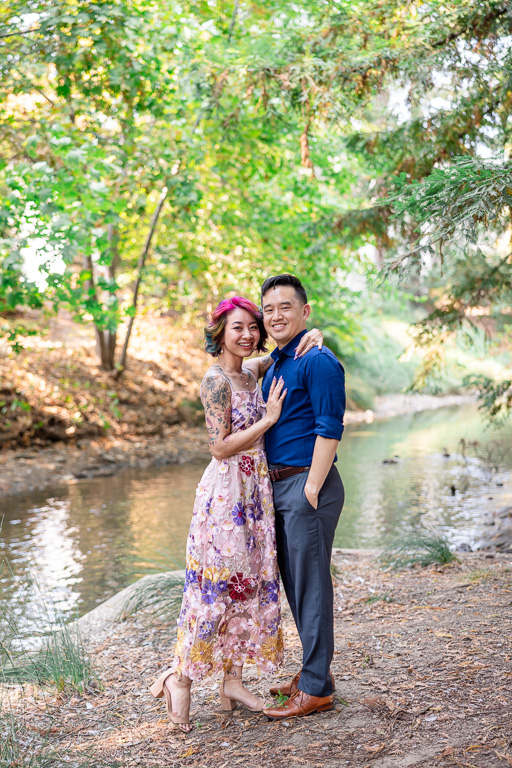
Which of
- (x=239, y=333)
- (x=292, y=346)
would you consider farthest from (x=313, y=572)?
(x=239, y=333)

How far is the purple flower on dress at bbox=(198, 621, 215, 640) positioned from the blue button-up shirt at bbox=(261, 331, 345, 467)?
2.68 ft

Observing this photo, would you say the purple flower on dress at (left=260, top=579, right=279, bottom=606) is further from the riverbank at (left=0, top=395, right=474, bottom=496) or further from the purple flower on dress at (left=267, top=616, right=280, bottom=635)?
the riverbank at (left=0, top=395, right=474, bottom=496)

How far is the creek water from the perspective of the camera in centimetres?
638

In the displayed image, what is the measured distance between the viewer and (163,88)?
28.2ft

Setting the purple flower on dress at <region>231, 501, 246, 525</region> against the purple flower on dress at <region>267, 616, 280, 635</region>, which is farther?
the purple flower on dress at <region>267, 616, 280, 635</region>

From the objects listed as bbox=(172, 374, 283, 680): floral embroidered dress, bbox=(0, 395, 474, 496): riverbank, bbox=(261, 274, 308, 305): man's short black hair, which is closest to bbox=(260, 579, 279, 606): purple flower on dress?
bbox=(172, 374, 283, 680): floral embroidered dress

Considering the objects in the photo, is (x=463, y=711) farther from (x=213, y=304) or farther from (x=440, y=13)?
(x=213, y=304)

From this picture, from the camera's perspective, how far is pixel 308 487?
10.2 ft

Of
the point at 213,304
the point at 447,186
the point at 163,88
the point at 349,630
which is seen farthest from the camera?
the point at 213,304

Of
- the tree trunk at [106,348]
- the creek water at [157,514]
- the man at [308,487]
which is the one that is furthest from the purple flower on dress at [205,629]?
the tree trunk at [106,348]

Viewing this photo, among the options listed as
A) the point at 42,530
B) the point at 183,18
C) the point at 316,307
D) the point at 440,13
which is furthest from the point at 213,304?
the point at 440,13

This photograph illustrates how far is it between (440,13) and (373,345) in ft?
56.3

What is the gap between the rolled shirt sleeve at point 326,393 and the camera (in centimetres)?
311

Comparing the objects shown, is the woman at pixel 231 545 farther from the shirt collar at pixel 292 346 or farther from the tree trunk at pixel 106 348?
the tree trunk at pixel 106 348
